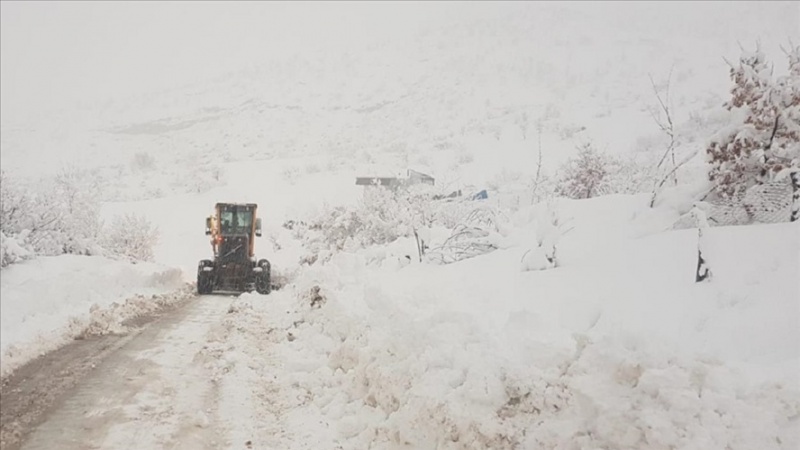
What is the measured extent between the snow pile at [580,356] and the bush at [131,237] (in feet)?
56.4

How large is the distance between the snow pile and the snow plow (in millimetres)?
9160

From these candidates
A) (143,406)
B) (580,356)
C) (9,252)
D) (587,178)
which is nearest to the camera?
(9,252)

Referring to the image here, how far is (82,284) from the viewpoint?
4.83 meters

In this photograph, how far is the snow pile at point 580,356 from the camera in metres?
3.13

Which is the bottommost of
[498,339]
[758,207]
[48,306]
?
[498,339]

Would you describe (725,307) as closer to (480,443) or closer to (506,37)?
(480,443)

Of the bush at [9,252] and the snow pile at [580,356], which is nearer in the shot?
the bush at [9,252]

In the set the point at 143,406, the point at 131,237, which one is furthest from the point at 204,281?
the point at 143,406

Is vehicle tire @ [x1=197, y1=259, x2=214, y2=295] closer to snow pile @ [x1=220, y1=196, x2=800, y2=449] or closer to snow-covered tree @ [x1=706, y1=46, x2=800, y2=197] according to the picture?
snow pile @ [x1=220, y1=196, x2=800, y2=449]

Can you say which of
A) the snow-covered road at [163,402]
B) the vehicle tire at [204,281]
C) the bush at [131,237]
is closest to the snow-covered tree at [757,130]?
the snow-covered road at [163,402]

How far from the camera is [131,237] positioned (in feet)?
72.8

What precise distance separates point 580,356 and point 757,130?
4946 millimetres

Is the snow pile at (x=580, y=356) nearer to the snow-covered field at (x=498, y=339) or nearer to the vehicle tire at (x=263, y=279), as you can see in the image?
the snow-covered field at (x=498, y=339)

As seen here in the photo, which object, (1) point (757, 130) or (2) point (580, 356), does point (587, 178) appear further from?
(2) point (580, 356)
